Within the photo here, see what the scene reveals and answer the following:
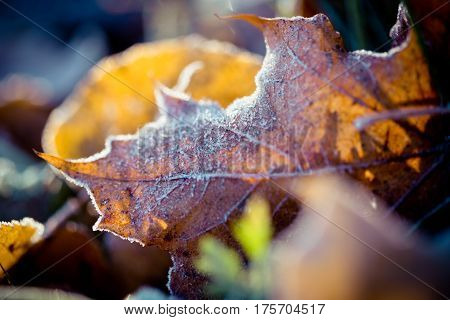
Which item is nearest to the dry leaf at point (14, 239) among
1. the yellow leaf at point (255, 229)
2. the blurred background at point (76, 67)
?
the blurred background at point (76, 67)

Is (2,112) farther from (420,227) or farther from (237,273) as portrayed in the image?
(420,227)

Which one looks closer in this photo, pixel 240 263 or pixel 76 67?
pixel 240 263

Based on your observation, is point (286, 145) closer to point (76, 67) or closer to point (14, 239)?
point (14, 239)

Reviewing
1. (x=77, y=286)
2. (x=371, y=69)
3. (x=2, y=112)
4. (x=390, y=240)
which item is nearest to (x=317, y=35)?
(x=371, y=69)

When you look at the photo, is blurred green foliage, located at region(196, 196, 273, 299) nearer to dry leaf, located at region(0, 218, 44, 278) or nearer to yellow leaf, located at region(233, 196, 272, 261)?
yellow leaf, located at region(233, 196, 272, 261)

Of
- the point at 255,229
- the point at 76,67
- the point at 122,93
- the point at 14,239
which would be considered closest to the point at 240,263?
the point at 255,229

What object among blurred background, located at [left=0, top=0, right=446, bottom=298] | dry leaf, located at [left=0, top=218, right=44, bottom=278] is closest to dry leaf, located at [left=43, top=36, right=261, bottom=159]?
blurred background, located at [left=0, top=0, right=446, bottom=298]
